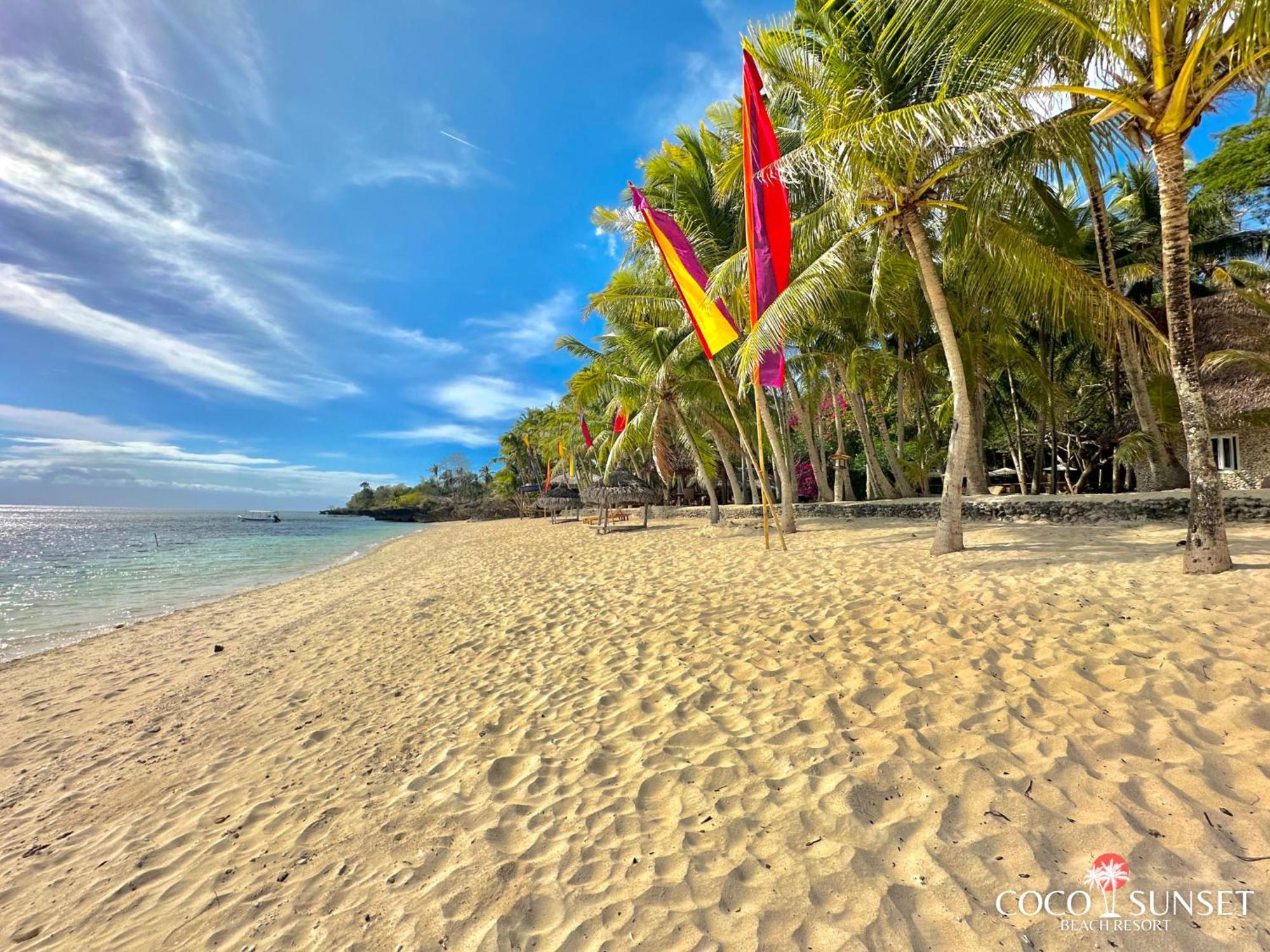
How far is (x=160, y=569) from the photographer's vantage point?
57.3ft

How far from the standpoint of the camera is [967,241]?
7.29m

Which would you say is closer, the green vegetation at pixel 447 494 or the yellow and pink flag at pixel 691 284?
the yellow and pink flag at pixel 691 284

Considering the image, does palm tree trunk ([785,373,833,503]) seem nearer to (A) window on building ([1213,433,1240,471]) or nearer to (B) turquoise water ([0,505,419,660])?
(A) window on building ([1213,433,1240,471])

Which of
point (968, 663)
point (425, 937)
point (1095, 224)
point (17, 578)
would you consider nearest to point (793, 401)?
point (1095, 224)

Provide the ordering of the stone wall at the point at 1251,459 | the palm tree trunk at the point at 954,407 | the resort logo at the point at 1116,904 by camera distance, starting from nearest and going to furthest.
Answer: the resort logo at the point at 1116,904
the palm tree trunk at the point at 954,407
the stone wall at the point at 1251,459

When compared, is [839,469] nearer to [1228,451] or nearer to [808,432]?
[808,432]

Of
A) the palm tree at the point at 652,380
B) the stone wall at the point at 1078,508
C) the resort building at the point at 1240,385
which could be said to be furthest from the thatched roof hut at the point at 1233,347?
the palm tree at the point at 652,380

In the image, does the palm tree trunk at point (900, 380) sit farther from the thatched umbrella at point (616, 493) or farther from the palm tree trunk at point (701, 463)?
the thatched umbrella at point (616, 493)

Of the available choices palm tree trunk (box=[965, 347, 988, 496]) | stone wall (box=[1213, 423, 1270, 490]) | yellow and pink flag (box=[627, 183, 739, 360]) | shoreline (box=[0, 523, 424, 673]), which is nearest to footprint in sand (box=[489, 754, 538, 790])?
yellow and pink flag (box=[627, 183, 739, 360])

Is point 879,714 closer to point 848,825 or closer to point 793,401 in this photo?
point 848,825

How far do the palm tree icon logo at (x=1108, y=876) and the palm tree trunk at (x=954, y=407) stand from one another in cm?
527

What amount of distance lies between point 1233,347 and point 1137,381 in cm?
518

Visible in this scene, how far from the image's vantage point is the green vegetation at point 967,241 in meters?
4.69

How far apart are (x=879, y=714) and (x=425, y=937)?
2.47m
